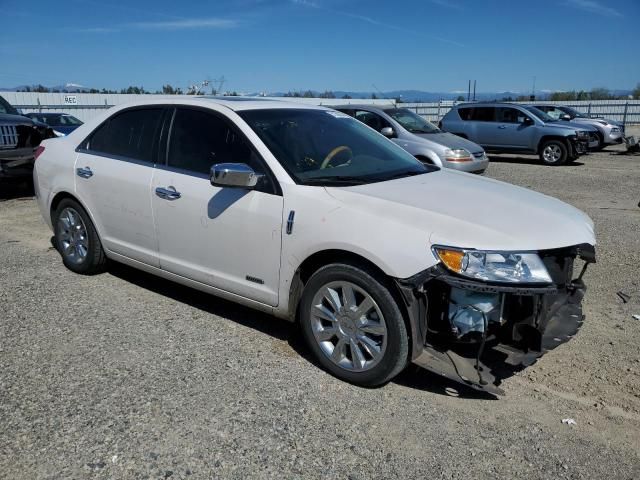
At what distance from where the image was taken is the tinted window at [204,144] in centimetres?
394

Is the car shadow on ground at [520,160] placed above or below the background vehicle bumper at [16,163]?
below

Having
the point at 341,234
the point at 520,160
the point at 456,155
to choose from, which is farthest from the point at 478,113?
the point at 341,234

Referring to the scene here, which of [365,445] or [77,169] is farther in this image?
[77,169]

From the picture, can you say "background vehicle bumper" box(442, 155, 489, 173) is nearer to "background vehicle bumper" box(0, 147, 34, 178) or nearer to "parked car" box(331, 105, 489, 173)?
"parked car" box(331, 105, 489, 173)

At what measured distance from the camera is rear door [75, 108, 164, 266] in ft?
14.8

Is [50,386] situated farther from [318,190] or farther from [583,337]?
[583,337]

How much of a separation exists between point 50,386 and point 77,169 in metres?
2.32

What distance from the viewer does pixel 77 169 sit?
5.06 meters

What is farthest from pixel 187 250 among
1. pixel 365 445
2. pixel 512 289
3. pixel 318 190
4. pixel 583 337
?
pixel 583 337

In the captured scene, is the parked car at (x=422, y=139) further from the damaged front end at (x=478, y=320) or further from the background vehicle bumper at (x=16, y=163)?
the damaged front end at (x=478, y=320)

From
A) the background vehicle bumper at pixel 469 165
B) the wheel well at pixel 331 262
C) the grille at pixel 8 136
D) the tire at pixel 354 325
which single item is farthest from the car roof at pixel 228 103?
the background vehicle bumper at pixel 469 165

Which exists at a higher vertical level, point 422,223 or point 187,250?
point 422,223

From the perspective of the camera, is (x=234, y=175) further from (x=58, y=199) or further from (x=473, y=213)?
(x=58, y=199)

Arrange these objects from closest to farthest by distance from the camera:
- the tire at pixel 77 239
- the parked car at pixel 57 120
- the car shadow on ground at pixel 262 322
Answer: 1. the car shadow on ground at pixel 262 322
2. the tire at pixel 77 239
3. the parked car at pixel 57 120
